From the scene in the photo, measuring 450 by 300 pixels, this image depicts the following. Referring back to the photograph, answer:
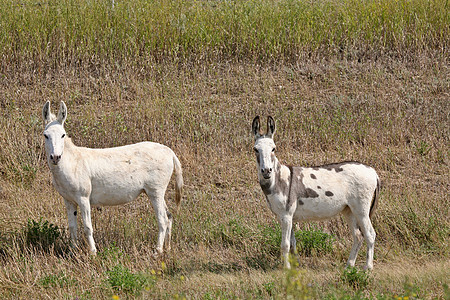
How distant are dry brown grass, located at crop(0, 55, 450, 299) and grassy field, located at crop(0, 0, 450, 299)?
0.04 meters

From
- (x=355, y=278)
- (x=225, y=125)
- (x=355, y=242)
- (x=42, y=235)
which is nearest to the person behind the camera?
(x=355, y=278)

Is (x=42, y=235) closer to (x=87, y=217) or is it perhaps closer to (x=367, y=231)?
(x=87, y=217)

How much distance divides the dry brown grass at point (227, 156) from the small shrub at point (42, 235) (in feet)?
0.49

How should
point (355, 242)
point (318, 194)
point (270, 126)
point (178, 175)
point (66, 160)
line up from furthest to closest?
point (178, 175) < point (66, 160) < point (355, 242) < point (318, 194) < point (270, 126)

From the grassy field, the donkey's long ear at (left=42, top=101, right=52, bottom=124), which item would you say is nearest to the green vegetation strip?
the grassy field

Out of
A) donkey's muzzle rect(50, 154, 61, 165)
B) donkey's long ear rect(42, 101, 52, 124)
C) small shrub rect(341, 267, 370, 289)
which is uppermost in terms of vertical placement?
donkey's long ear rect(42, 101, 52, 124)

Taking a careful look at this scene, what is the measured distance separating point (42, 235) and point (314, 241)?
12.9ft

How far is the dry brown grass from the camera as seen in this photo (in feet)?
24.9

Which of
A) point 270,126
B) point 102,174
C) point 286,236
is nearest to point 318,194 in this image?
point 286,236

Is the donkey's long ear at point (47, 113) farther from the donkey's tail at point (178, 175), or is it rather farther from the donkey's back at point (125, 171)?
the donkey's tail at point (178, 175)

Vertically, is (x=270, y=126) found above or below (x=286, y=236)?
above

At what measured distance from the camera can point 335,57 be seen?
1466 centimetres

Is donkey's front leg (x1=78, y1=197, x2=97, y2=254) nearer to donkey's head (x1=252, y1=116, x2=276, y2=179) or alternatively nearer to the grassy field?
the grassy field

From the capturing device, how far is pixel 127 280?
22.9 ft
